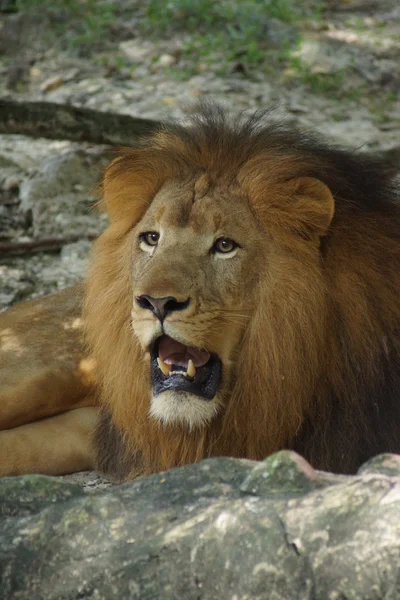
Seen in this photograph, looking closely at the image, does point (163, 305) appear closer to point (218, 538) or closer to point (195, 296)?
point (195, 296)

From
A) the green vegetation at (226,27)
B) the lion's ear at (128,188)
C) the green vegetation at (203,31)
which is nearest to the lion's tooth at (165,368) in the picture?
the lion's ear at (128,188)

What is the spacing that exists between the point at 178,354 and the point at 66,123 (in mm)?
2754

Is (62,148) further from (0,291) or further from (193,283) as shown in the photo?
(193,283)

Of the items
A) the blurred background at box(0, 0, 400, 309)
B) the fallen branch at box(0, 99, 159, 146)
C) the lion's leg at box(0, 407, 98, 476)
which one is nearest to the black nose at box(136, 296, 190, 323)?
the lion's leg at box(0, 407, 98, 476)

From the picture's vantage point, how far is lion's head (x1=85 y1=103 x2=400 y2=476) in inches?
138

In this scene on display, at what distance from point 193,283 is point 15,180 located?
160 inches

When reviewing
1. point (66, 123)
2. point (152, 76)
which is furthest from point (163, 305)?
point (152, 76)

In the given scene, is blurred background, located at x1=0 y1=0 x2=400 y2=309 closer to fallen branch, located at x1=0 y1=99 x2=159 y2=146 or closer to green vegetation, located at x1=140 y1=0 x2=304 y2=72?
green vegetation, located at x1=140 y1=0 x2=304 y2=72

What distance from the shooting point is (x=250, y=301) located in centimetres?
360

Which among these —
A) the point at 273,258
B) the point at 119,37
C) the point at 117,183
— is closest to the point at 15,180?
the point at 119,37

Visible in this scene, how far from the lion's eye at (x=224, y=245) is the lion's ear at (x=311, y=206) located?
24 cm

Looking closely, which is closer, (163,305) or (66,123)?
(163,305)

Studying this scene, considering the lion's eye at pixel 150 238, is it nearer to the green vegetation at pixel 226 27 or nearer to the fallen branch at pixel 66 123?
the fallen branch at pixel 66 123

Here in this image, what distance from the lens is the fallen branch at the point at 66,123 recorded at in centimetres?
590
